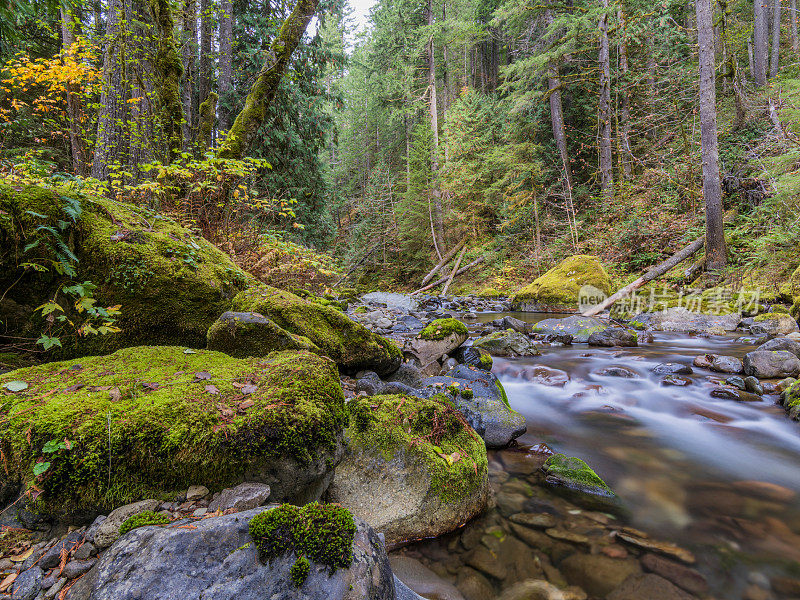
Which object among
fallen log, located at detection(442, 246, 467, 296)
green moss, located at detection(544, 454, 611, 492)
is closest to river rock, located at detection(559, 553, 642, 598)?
green moss, located at detection(544, 454, 611, 492)

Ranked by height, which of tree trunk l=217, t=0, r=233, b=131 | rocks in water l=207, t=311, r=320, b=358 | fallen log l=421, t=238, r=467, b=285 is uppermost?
tree trunk l=217, t=0, r=233, b=131

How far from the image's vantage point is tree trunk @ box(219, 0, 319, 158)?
23.6ft

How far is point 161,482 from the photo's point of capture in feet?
5.77

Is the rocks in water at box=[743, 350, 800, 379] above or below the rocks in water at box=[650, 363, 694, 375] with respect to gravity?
above

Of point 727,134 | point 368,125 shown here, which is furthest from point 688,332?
point 368,125

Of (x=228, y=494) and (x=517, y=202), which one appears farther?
(x=517, y=202)

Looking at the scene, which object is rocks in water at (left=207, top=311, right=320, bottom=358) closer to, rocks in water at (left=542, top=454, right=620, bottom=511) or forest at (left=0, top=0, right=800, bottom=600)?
forest at (left=0, top=0, right=800, bottom=600)

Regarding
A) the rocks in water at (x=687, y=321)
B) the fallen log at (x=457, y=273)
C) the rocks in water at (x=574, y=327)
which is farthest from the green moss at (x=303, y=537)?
the fallen log at (x=457, y=273)

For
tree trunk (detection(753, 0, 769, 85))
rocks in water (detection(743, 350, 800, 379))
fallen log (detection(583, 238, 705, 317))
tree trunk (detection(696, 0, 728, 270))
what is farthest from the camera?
tree trunk (detection(753, 0, 769, 85))

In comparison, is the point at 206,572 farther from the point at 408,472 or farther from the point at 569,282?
the point at 569,282

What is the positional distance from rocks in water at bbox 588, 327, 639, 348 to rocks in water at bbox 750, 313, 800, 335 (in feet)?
7.13

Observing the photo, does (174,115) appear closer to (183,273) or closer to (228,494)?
(183,273)

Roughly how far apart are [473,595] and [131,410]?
2.17 m

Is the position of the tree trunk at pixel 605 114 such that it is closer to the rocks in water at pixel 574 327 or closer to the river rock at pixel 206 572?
the rocks in water at pixel 574 327
